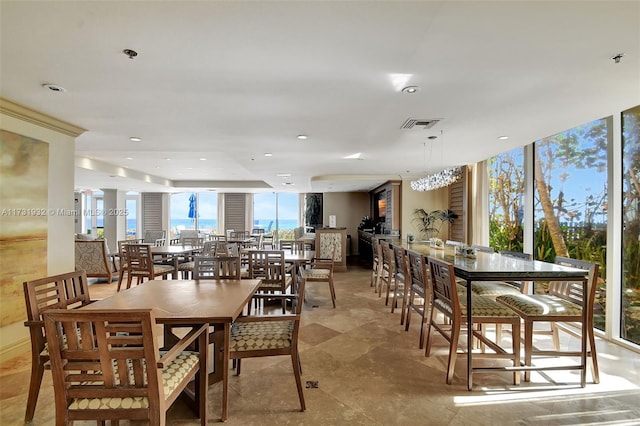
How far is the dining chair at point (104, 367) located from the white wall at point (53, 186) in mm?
2361

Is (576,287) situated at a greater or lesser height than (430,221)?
lesser

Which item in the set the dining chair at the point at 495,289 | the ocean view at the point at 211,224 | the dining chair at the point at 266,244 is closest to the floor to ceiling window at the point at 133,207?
the ocean view at the point at 211,224

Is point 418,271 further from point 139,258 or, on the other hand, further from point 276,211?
point 276,211

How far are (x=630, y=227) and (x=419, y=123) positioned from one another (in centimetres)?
250

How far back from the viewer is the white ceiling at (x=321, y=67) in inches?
61.9

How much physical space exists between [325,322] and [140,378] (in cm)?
268

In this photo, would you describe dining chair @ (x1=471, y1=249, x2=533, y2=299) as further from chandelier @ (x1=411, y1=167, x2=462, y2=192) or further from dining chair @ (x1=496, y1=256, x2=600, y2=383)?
chandelier @ (x1=411, y1=167, x2=462, y2=192)

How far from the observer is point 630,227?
127 inches

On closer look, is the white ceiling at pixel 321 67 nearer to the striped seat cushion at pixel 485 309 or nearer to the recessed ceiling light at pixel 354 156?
the recessed ceiling light at pixel 354 156

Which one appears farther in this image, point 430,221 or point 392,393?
point 430,221

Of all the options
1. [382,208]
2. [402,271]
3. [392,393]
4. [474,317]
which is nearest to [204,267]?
[392,393]

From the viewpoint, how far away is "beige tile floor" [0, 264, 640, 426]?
2.02 metres

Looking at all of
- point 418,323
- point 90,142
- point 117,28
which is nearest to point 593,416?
point 418,323

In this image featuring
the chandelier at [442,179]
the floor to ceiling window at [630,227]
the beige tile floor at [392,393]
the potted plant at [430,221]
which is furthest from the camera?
the potted plant at [430,221]
